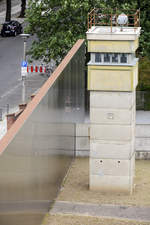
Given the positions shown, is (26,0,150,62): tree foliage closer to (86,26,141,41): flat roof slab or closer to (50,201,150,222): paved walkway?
(86,26,141,41): flat roof slab

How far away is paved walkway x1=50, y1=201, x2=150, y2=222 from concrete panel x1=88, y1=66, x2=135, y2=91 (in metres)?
4.57

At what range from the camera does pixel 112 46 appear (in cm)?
2883

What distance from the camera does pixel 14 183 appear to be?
760 inches

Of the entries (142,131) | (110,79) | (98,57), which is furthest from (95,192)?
(142,131)

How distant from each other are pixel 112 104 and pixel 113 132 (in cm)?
111

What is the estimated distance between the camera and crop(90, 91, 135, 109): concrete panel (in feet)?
96.0

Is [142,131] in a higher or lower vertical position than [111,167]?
higher

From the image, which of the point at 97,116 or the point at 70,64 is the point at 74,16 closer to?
the point at 70,64

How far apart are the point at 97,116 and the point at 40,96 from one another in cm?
613

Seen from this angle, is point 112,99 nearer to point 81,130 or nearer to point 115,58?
point 115,58

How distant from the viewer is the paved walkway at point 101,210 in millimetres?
26875

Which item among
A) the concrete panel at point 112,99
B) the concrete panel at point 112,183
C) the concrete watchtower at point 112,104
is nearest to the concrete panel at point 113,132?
the concrete watchtower at point 112,104

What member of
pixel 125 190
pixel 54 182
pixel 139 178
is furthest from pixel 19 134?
pixel 139 178

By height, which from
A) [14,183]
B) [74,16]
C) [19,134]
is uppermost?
[74,16]
